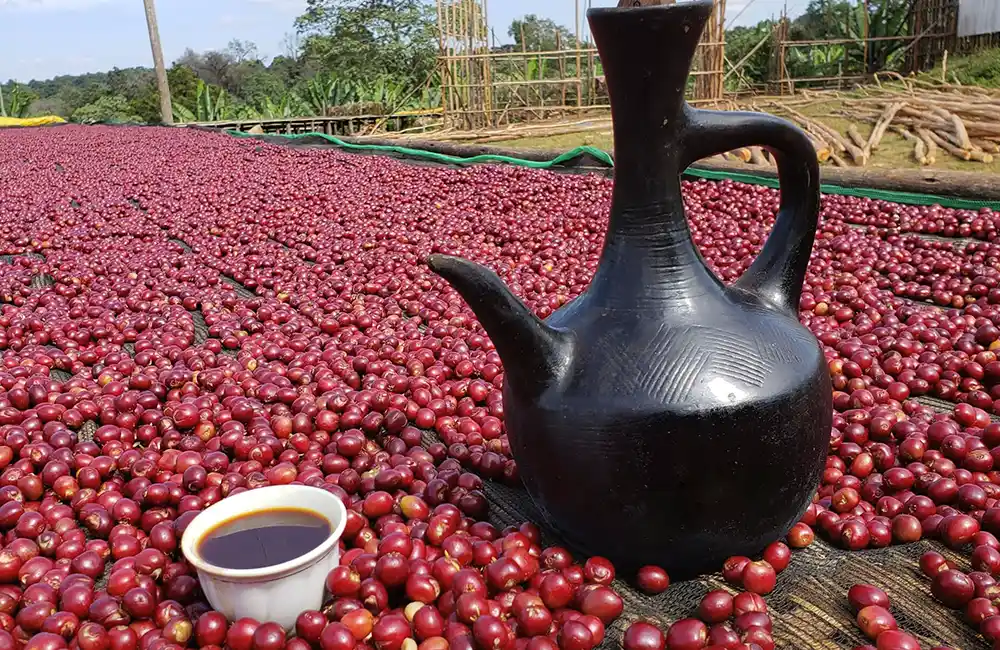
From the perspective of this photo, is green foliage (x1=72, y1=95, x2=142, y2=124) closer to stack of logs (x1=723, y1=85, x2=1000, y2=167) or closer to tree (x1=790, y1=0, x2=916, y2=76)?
tree (x1=790, y1=0, x2=916, y2=76)

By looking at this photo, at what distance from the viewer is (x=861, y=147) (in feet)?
33.9

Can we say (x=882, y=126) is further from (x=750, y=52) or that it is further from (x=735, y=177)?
(x=750, y=52)

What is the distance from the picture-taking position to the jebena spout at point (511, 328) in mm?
1746

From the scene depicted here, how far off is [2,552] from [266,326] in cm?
220

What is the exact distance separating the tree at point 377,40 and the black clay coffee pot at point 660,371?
33.9 metres

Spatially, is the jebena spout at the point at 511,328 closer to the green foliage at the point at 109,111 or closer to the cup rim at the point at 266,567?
the cup rim at the point at 266,567

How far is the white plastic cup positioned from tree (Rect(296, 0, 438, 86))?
112ft

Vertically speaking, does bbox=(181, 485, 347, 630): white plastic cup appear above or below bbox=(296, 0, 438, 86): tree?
below

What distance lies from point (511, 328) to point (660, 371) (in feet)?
1.20

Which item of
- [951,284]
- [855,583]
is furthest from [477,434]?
[951,284]

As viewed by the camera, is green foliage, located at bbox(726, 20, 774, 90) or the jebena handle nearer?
the jebena handle

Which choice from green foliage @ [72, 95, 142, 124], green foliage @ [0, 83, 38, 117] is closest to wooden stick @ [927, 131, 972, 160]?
green foliage @ [72, 95, 142, 124]

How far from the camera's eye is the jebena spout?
1746mm

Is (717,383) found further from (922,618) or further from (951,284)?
(951,284)
